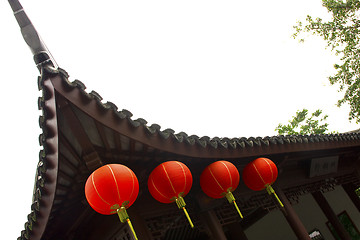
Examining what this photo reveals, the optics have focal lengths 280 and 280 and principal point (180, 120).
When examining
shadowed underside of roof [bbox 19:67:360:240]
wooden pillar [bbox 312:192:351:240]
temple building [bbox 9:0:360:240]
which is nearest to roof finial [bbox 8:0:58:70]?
temple building [bbox 9:0:360:240]

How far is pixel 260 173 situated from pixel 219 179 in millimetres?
866

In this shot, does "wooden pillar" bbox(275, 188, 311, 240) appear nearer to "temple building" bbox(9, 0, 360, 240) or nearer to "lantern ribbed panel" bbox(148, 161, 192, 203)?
"temple building" bbox(9, 0, 360, 240)

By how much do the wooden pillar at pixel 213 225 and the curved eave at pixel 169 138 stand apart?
819 millimetres

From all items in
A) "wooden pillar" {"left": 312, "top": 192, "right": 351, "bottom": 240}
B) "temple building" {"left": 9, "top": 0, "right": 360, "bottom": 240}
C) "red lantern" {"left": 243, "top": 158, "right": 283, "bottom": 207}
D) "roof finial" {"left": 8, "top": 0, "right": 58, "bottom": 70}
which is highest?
"roof finial" {"left": 8, "top": 0, "right": 58, "bottom": 70}

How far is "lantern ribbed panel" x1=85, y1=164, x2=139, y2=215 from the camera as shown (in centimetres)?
244

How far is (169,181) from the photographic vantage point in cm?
294

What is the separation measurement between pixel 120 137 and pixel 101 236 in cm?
189

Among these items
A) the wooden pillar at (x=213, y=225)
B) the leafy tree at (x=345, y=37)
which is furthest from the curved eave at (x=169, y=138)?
the leafy tree at (x=345, y=37)

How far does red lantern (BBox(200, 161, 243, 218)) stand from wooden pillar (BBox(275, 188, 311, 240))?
1590 mm

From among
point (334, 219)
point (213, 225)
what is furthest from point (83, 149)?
point (334, 219)

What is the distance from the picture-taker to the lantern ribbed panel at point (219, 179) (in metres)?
3.41

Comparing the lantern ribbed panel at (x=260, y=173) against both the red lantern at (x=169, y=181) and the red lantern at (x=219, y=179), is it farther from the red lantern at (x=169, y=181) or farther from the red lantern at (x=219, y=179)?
the red lantern at (x=169, y=181)

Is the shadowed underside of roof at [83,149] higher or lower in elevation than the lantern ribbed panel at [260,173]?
higher

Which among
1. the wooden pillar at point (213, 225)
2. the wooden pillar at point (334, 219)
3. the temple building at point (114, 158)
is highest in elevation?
the temple building at point (114, 158)
